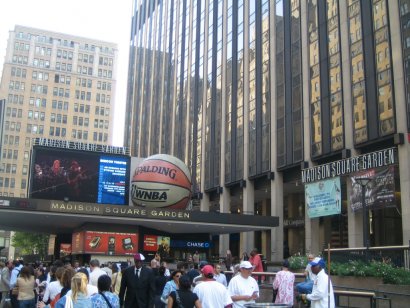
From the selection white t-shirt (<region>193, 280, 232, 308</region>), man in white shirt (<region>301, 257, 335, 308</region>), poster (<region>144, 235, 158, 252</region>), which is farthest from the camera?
poster (<region>144, 235, 158, 252</region>)

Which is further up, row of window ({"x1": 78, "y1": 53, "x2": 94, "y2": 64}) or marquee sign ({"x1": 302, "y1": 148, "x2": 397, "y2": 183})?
row of window ({"x1": 78, "y1": 53, "x2": 94, "y2": 64})

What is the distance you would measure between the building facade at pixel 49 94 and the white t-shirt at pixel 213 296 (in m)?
130

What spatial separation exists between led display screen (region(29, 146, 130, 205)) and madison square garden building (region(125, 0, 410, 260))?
36.1ft

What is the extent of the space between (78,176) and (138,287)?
95.2 feet

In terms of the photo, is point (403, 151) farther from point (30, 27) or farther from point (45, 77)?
point (30, 27)

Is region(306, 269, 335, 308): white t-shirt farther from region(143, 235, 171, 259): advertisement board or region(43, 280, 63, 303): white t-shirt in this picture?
region(143, 235, 171, 259): advertisement board

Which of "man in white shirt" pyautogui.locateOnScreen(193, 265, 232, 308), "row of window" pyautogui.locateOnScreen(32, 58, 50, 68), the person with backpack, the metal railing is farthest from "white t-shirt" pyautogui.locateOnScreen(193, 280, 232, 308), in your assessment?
"row of window" pyautogui.locateOnScreen(32, 58, 50, 68)

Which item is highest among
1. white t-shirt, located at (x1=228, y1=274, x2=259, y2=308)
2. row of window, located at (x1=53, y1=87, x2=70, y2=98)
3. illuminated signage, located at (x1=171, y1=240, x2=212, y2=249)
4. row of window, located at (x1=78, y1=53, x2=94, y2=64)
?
row of window, located at (x1=78, y1=53, x2=94, y2=64)

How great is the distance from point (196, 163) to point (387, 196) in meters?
29.3

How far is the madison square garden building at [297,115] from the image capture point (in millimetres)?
30000

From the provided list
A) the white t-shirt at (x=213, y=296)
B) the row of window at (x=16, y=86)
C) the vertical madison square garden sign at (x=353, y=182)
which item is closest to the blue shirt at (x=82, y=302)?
the white t-shirt at (x=213, y=296)

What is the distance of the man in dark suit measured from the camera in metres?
12.0

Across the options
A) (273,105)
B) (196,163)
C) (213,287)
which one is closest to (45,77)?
(196,163)

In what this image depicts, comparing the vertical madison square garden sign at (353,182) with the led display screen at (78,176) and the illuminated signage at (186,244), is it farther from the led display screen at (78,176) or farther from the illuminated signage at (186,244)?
the led display screen at (78,176)
